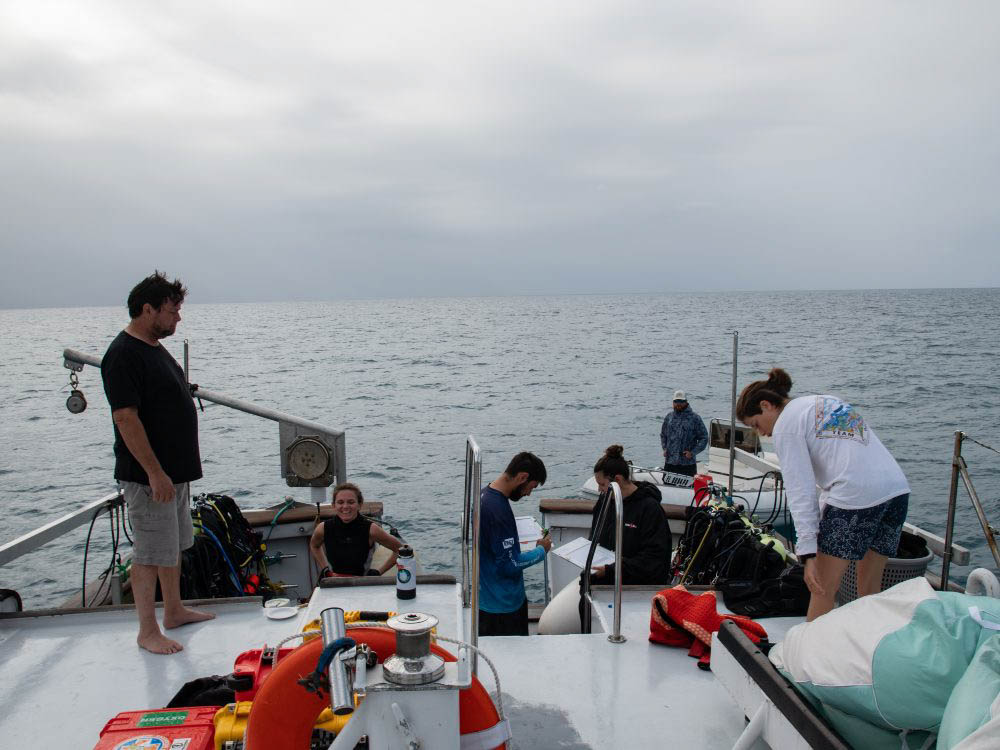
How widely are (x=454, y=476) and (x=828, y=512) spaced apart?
41.1ft

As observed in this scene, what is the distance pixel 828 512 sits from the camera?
3.06m

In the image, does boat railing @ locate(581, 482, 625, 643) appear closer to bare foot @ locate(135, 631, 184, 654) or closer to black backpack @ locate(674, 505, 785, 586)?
black backpack @ locate(674, 505, 785, 586)

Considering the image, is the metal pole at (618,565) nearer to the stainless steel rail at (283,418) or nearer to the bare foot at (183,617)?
the bare foot at (183,617)

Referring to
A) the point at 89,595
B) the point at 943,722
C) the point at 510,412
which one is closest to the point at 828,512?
the point at 943,722

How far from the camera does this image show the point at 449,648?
3.08 meters

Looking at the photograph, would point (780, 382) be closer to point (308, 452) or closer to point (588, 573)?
point (588, 573)

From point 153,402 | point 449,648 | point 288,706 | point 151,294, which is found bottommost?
point 449,648

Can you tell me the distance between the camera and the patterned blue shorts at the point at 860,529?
9.87ft

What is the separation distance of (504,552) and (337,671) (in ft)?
7.02

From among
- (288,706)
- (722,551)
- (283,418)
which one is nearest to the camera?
(288,706)

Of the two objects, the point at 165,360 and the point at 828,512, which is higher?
the point at 165,360

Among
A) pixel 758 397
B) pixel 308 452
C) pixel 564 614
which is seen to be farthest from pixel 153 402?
pixel 308 452

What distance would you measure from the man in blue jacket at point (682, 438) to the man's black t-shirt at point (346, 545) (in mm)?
5733

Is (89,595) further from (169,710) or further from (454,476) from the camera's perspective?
(454,476)
